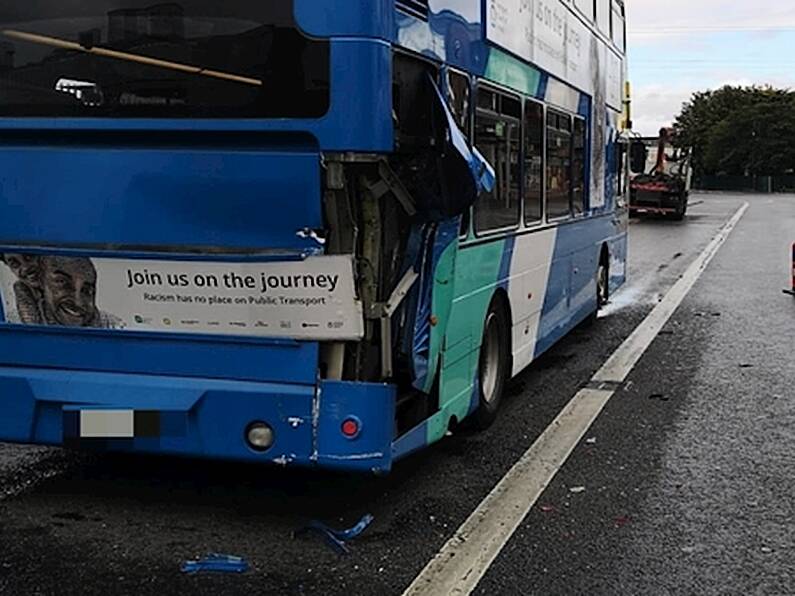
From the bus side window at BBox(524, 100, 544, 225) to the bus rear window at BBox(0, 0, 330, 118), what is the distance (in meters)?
3.08

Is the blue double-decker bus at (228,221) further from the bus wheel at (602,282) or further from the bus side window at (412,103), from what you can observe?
the bus wheel at (602,282)

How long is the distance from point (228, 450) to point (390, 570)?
0.94 meters

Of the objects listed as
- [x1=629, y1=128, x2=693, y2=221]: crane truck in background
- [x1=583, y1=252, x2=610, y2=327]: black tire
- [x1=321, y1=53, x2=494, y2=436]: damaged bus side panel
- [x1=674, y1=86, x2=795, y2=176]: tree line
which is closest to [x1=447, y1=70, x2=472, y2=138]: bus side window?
[x1=321, y1=53, x2=494, y2=436]: damaged bus side panel

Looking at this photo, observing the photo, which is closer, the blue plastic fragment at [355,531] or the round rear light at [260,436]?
the round rear light at [260,436]

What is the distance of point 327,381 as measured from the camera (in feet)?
16.2

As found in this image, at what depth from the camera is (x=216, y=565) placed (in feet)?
15.7

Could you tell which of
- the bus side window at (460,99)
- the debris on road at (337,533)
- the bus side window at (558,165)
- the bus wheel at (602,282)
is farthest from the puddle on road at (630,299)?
the debris on road at (337,533)

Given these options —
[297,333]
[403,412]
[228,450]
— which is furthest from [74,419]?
[403,412]

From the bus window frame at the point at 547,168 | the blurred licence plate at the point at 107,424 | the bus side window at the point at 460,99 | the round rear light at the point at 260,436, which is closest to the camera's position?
the round rear light at the point at 260,436

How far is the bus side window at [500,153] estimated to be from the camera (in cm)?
635

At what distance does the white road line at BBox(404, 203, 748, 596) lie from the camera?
469cm

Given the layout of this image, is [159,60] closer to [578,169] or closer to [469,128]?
[469,128]

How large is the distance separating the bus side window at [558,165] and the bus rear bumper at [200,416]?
12.9 feet

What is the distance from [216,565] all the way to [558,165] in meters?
5.06
